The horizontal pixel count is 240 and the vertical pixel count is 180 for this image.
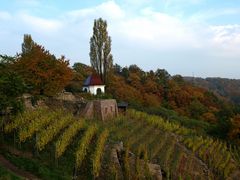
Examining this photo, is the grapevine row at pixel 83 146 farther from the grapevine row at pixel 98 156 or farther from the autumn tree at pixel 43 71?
the autumn tree at pixel 43 71

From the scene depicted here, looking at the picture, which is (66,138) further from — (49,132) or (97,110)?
(97,110)

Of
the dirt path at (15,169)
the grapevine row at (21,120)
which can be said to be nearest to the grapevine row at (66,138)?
the dirt path at (15,169)

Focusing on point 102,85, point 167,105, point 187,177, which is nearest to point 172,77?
point 167,105

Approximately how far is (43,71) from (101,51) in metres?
14.3

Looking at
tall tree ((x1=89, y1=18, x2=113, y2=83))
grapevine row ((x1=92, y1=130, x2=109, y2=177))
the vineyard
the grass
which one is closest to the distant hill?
tall tree ((x1=89, y1=18, x2=113, y2=83))

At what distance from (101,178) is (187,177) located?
18.8ft

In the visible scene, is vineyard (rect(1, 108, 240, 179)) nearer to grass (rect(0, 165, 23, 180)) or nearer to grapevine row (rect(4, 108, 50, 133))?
grapevine row (rect(4, 108, 50, 133))

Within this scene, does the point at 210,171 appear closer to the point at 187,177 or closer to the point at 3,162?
the point at 187,177

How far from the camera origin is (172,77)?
6700cm

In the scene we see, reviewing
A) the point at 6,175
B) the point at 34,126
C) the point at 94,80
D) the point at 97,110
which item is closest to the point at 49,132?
the point at 34,126

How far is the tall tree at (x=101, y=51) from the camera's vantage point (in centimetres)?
3744

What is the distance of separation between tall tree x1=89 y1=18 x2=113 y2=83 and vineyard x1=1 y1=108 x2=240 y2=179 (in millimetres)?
11521

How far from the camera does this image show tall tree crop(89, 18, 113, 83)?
37.4m

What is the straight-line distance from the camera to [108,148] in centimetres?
1705
